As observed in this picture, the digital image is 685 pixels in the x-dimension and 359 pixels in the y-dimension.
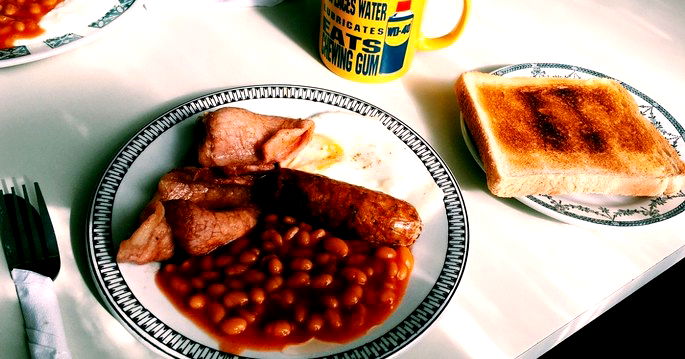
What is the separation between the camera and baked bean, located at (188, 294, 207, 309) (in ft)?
3.48

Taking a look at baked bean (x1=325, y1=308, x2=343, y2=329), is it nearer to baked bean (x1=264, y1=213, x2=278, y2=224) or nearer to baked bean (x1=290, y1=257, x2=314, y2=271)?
baked bean (x1=290, y1=257, x2=314, y2=271)

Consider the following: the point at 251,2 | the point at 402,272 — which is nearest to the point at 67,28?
the point at 251,2

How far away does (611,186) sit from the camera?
4.64ft

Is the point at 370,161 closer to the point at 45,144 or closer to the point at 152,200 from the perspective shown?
the point at 152,200

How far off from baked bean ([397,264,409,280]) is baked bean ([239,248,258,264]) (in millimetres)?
304

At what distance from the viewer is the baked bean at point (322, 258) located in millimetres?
1179

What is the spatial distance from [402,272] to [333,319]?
188 millimetres

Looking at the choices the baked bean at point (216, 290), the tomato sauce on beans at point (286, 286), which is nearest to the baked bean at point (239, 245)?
the tomato sauce on beans at point (286, 286)

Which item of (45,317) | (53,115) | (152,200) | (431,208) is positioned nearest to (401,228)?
(431,208)

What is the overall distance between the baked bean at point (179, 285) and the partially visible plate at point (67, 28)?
78 cm

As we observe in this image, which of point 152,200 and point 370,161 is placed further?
point 370,161

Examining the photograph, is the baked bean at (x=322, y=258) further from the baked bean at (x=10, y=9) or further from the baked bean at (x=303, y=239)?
the baked bean at (x=10, y=9)

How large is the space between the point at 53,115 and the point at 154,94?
27cm

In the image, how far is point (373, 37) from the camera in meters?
1.53
